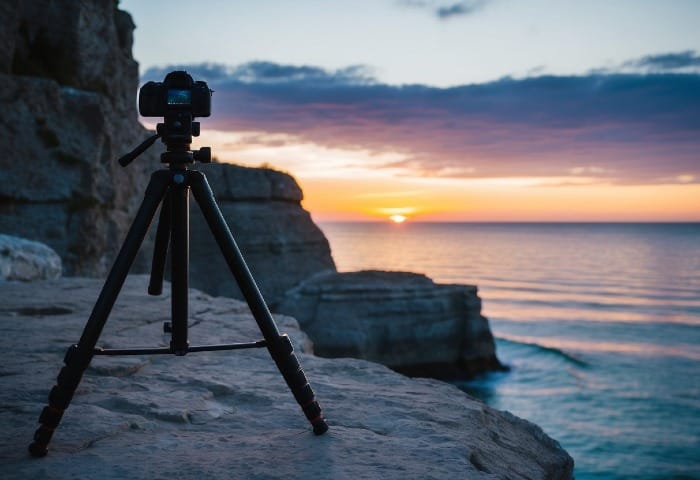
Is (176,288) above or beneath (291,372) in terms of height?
above

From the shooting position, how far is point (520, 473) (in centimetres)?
263

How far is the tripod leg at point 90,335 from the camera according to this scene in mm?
2348

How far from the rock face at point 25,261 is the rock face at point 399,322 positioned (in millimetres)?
12800

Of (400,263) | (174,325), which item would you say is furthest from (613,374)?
(400,263)

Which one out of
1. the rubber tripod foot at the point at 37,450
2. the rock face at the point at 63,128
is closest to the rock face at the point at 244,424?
the rubber tripod foot at the point at 37,450

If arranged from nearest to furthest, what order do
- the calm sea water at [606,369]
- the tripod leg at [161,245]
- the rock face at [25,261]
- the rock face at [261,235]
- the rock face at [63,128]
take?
the tripod leg at [161,245] → the rock face at [25,261] → the rock face at [63,128] → the calm sea water at [606,369] → the rock face at [261,235]

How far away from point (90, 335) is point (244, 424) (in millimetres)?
873

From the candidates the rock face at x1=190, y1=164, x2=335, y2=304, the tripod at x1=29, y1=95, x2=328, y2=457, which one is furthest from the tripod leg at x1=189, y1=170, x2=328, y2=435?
the rock face at x1=190, y1=164, x2=335, y2=304

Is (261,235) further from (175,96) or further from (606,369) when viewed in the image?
(175,96)

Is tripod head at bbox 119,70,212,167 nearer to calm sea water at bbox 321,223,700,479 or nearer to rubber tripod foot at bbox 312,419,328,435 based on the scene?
rubber tripod foot at bbox 312,419,328,435

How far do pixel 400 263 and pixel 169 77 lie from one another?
80.7 m

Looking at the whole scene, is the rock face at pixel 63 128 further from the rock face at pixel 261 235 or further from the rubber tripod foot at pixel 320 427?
the rock face at pixel 261 235

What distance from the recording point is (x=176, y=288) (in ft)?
8.79

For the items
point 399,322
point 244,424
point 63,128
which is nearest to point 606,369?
point 399,322
